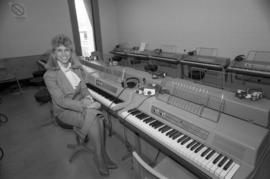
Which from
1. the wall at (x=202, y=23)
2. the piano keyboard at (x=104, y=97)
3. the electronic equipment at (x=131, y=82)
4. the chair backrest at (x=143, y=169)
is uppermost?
the wall at (x=202, y=23)

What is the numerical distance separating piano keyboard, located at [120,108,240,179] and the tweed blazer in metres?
0.57

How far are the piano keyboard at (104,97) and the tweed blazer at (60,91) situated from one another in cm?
22

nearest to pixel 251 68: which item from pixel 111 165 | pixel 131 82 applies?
pixel 131 82

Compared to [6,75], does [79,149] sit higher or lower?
lower

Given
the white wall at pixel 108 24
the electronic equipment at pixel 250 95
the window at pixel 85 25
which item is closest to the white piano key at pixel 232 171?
the electronic equipment at pixel 250 95

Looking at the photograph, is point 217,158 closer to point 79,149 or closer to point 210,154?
point 210,154

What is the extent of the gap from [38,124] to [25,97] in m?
1.67

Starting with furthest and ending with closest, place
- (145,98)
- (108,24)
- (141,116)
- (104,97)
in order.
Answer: (108,24) < (104,97) < (145,98) < (141,116)

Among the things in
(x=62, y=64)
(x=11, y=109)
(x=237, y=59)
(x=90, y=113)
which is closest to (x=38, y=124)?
(x=11, y=109)

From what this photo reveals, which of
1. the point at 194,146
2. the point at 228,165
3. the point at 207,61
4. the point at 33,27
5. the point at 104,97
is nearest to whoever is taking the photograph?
the point at 228,165

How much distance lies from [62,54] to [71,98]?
1.61 feet

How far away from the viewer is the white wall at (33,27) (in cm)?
417

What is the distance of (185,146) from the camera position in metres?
0.99

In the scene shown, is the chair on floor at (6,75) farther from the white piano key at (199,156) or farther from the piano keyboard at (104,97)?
the white piano key at (199,156)
